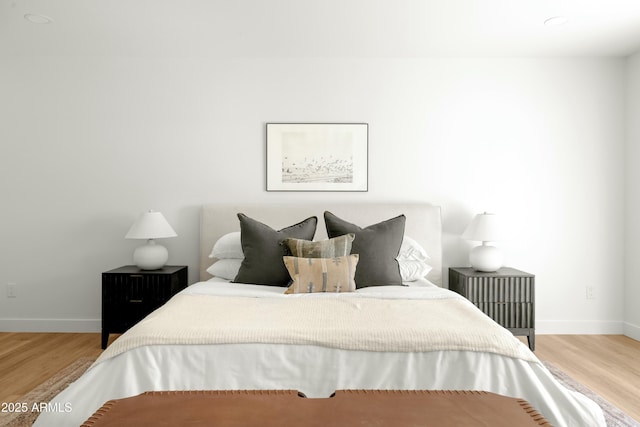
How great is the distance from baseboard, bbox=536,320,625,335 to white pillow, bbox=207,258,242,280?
2713mm

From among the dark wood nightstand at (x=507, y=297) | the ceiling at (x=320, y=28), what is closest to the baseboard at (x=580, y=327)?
the dark wood nightstand at (x=507, y=297)

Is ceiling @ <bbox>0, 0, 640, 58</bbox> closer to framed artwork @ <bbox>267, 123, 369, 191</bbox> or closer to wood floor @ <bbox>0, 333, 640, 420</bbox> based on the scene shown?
framed artwork @ <bbox>267, 123, 369, 191</bbox>

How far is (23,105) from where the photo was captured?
4219 millimetres

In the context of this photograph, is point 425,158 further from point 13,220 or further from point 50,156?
point 13,220

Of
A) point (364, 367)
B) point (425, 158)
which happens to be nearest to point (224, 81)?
point (425, 158)

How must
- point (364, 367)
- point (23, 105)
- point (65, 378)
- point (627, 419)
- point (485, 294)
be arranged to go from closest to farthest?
point (364, 367) < point (627, 419) < point (65, 378) < point (485, 294) < point (23, 105)

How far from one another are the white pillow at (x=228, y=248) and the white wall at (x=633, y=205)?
336cm

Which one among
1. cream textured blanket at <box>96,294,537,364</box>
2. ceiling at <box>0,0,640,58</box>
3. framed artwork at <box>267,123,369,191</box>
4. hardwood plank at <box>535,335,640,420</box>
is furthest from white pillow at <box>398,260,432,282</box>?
ceiling at <box>0,0,640,58</box>

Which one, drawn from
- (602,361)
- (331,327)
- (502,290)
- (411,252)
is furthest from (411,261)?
(331,327)

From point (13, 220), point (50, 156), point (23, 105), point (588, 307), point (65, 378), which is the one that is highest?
point (23, 105)

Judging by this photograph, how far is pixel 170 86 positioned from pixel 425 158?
2.35 meters

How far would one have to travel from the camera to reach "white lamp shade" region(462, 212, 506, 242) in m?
3.83

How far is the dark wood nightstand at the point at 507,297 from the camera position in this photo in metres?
3.79

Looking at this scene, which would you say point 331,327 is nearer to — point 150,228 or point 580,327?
point 150,228
